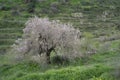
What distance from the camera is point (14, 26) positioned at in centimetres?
14662

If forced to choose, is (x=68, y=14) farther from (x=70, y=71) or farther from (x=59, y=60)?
(x=70, y=71)

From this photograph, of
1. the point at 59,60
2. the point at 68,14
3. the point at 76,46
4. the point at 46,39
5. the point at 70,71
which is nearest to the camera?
the point at 70,71

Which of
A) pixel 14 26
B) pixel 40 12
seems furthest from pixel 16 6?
pixel 14 26

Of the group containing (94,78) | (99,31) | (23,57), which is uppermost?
(94,78)

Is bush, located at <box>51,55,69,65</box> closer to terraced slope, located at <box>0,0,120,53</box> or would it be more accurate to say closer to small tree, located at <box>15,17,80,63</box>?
small tree, located at <box>15,17,80,63</box>

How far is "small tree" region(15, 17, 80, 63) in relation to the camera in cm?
5944

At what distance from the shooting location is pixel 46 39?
5956cm

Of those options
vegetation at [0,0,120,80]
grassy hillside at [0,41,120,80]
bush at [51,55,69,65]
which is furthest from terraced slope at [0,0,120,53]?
bush at [51,55,69,65]

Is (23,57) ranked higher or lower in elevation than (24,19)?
higher

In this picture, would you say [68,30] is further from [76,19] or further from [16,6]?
[16,6]

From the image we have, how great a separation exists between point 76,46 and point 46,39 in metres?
6.10

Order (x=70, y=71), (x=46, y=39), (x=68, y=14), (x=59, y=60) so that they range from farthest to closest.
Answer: (x=68, y=14) → (x=59, y=60) → (x=46, y=39) → (x=70, y=71)

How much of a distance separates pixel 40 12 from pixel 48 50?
11046 centimetres

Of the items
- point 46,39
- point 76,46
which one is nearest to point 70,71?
point 46,39
